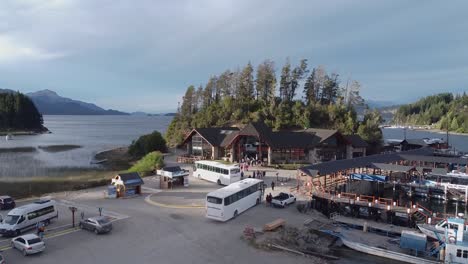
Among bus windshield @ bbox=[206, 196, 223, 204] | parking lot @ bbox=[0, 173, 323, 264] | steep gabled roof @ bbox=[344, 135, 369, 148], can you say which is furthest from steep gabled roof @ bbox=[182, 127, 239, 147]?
bus windshield @ bbox=[206, 196, 223, 204]

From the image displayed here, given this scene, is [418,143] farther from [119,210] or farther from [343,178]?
[119,210]

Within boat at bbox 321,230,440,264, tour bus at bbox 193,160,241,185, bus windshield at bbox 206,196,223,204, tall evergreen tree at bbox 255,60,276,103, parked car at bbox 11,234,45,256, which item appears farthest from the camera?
tall evergreen tree at bbox 255,60,276,103

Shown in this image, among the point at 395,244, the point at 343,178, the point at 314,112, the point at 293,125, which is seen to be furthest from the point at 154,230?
the point at 314,112

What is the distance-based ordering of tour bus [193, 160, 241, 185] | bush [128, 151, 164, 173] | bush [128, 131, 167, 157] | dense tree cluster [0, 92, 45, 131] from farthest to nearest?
1. dense tree cluster [0, 92, 45, 131]
2. bush [128, 131, 167, 157]
3. bush [128, 151, 164, 173]
4. tour bus [193, 160, 241, 185]

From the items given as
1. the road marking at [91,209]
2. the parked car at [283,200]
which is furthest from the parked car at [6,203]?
the parked car at [283,200]

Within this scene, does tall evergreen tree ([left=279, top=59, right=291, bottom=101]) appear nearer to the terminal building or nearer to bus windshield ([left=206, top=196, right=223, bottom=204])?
the terminal building

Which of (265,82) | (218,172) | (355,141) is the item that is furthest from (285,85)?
(218,172)
